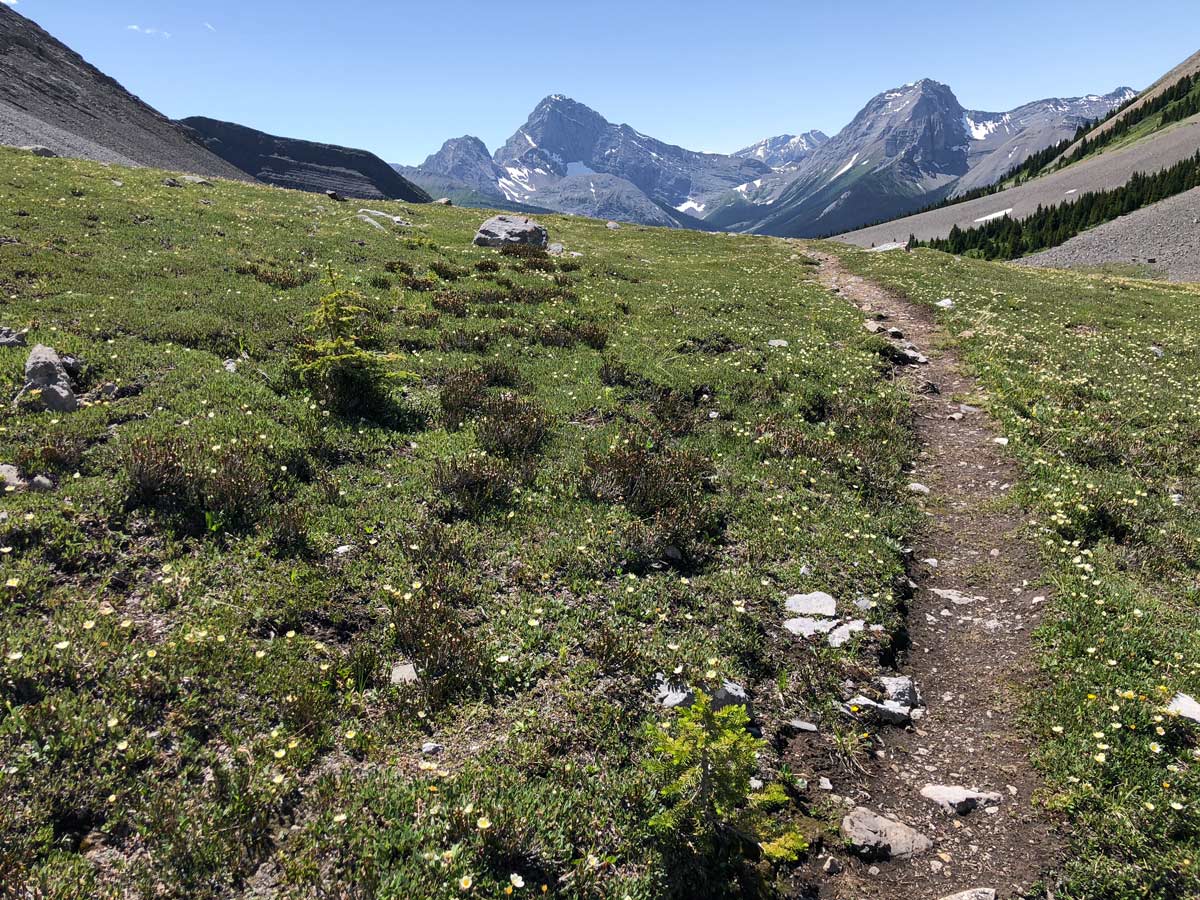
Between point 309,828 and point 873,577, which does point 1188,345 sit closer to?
point 873,577

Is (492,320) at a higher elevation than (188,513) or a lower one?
higher

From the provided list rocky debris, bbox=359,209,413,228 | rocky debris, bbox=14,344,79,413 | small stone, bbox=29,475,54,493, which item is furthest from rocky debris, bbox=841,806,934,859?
rocky debris, bbox=359,209,413,228

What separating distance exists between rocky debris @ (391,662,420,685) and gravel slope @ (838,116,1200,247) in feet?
361

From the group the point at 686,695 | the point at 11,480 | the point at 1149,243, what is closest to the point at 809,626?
the point at 686,695

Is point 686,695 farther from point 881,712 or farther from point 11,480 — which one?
point 11,480

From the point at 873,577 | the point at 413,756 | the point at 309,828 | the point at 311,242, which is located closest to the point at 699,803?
the point at 413,756

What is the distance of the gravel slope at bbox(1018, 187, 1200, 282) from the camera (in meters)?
62.4

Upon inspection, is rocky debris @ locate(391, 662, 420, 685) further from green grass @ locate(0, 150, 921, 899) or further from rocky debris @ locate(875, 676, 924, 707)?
rocky debris @ locate(875, 676, 924, 707)

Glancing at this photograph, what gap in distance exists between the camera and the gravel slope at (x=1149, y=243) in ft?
205

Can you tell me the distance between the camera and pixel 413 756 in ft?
18.9

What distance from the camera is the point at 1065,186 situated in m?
118

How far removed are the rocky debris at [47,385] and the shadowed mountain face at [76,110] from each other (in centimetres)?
7329

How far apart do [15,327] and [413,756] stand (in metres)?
13.3

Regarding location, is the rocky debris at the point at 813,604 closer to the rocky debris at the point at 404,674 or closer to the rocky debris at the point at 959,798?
the rocky debris at the point at 959,798
